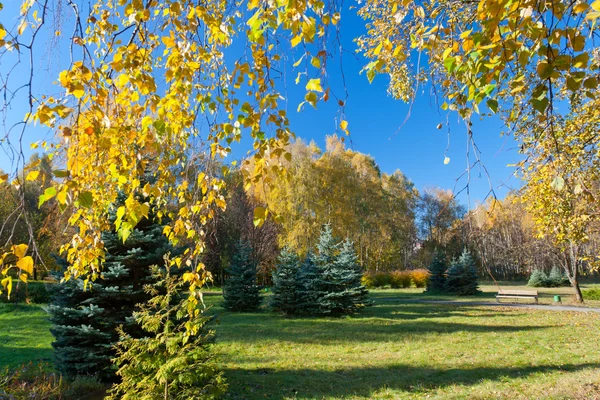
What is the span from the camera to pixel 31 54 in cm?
144

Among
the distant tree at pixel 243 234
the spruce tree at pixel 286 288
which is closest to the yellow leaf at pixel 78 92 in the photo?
the spruce tree at pixel 286 288

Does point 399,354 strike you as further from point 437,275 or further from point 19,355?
point 437,275

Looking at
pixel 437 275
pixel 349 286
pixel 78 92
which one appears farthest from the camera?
pixel 437 275

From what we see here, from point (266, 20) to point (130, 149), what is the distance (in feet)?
3.43

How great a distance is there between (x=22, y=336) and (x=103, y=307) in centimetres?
522

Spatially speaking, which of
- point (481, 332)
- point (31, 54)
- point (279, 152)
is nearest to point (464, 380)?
point (481, 332)

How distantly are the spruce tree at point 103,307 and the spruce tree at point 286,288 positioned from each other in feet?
22.0

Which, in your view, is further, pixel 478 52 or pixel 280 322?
pixel 280 322

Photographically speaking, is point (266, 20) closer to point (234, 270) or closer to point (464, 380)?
point (464, 380)

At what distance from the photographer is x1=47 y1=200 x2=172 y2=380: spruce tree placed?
555 centimetres

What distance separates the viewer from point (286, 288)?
12.7 metres

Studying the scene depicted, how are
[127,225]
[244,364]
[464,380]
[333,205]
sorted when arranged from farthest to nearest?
[333,205] < [244,364] < [464,380] < [127,225]

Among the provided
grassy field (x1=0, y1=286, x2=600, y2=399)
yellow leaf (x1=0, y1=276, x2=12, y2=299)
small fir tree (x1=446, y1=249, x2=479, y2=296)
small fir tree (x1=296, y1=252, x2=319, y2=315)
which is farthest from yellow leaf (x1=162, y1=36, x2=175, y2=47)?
small fir tree (x1=446, y1=249, x2=479, y2=296)

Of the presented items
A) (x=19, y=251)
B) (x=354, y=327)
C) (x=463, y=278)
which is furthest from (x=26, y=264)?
(x=463, y=278)
